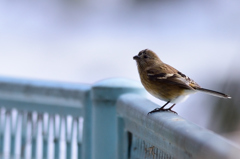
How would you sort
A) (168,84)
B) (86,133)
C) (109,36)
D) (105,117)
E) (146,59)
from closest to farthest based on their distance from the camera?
(105,117) < (86,133) < (168,84) < (146,59) < (109,36)

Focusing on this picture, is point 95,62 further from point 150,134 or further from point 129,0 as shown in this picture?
point 150,134

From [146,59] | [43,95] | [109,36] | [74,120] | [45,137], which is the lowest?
[45,137]

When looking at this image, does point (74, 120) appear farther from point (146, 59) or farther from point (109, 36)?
point (109, 36)

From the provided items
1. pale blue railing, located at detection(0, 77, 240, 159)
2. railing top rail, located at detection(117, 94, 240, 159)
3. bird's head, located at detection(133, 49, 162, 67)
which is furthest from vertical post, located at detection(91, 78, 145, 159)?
bird's head, located at detection(133, 49, 162, 67)

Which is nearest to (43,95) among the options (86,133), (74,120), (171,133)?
(74,120)

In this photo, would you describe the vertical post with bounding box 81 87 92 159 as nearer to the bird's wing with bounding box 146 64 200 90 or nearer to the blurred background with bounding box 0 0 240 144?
the bird's wing with bounding box 146 64 200 90

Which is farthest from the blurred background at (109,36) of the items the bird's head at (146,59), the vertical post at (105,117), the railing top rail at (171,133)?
the railing top rail at (171,133)

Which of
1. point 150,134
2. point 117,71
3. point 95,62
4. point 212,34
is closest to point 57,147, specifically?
point 150,134
